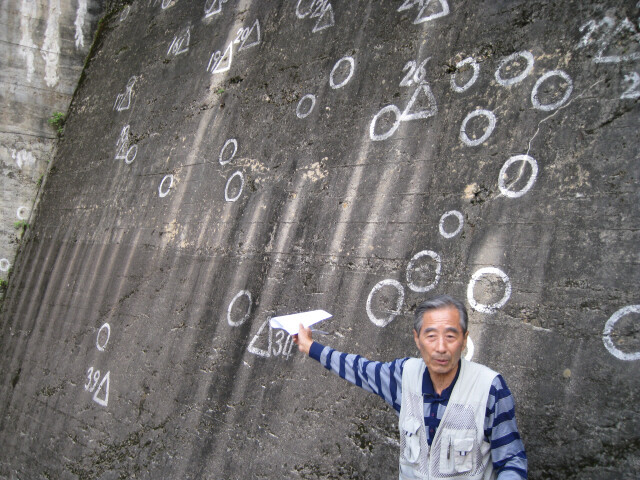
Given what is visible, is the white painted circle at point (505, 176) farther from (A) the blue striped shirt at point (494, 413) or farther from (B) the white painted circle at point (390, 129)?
(A) the blue striped shirt at point (494, 413)

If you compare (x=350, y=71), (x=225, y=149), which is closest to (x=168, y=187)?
(x=225, y=149)

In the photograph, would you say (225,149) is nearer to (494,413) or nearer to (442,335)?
(442,335)

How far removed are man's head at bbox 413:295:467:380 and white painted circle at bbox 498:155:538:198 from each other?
106cm

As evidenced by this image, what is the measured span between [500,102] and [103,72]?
219 inches

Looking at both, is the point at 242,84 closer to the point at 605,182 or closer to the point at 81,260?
the point at 81,260

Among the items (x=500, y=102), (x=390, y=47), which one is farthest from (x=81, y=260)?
(x=500, y=102)

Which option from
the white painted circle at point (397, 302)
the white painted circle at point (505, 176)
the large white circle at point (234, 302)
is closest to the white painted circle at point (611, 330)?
the white painted circle at point (505, 176)

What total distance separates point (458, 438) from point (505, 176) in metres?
1.51

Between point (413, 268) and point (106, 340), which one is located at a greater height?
point (413, 268)

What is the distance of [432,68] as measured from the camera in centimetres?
323

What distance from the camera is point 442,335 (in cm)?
174

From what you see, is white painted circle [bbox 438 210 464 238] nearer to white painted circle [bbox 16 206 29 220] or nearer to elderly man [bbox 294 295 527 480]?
elderly man [bbox 294 295 527 480]

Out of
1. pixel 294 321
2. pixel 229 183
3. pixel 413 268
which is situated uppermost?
pixel 229 183

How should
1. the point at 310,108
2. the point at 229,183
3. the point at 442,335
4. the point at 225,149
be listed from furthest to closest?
the point at 225,149, the point at 229,183, the point at 310,108, the point at 442,335
